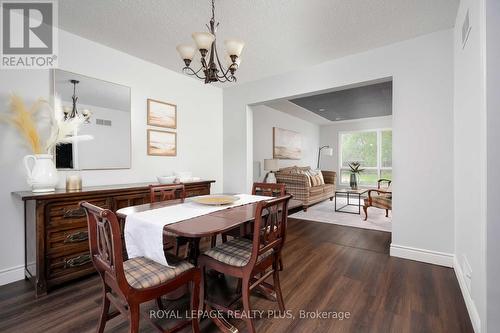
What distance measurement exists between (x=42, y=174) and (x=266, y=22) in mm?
2598

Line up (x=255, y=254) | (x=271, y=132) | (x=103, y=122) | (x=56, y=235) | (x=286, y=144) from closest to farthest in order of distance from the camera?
(x=255, y=254), (x=56, y=235), (x=103, y=122), (x=271, y=132), (x=286, y=144)

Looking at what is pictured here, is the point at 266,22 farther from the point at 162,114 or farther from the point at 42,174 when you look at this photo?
the point at 42,174

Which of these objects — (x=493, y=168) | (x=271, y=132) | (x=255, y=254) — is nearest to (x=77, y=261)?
(x=255, y=254)

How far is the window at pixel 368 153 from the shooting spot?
7422 millimetres

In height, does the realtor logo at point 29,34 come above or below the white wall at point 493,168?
above

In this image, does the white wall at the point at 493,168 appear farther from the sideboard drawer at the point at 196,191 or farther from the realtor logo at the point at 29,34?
the realtor logo at the point at 29,34

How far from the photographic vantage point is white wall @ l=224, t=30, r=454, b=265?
247cm

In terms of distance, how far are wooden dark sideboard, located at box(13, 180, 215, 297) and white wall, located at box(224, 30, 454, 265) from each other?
3.23 metres

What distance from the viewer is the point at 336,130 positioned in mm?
8391

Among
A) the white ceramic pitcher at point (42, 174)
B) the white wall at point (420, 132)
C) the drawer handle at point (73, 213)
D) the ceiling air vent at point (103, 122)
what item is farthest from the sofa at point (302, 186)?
the white ceramic pitcher at point (42, 174)

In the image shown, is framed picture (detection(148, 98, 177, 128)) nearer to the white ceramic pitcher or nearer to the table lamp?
the white ceramic pitcher

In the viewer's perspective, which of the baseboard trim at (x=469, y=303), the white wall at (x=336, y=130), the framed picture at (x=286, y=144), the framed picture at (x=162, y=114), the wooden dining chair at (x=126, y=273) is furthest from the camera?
the white wall at (x=336, y=130)

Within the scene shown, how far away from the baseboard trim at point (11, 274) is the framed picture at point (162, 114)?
6.73 feet

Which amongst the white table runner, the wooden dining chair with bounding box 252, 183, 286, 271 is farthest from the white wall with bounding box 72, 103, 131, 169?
the wooden dining chair with bounding box 252, 183, 286, 271
